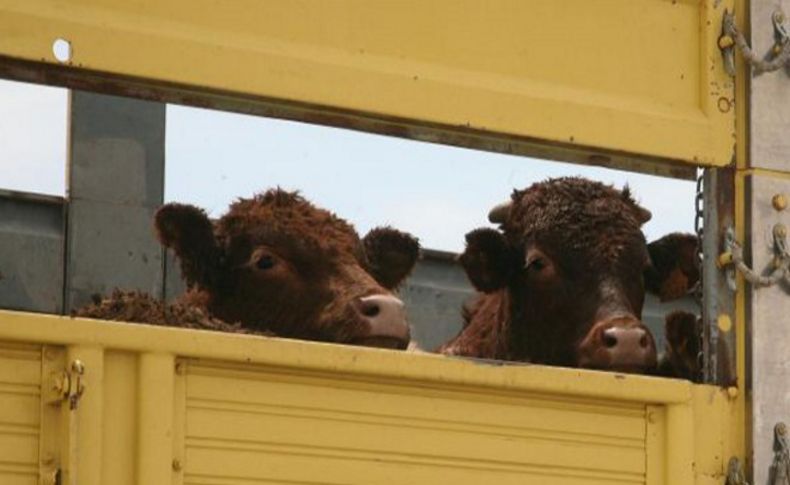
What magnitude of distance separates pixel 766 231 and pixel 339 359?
1.56m

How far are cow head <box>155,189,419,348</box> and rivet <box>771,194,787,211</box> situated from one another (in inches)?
99.0

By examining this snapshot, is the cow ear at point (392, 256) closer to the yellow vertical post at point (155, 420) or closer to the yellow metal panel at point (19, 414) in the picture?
the yellow vertical post at point (155, 420)

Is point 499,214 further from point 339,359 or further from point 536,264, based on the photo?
point 339,359

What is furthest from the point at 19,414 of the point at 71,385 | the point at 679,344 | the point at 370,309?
the point at 679,344

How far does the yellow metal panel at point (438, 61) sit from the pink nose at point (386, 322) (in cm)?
195

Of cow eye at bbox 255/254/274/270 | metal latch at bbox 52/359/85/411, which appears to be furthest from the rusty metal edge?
cow eye at bbox 255/254/274/270

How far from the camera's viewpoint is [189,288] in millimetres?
8930

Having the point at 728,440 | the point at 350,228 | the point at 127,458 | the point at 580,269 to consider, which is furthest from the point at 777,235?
the point at 350,228

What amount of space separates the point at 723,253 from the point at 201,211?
3.33 meters

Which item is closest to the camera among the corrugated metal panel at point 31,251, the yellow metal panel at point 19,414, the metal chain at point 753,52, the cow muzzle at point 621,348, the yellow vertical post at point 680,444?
the yellow metal panel at point 19,414

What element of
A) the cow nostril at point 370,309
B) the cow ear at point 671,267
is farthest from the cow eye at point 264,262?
the cow ear at point 671,267

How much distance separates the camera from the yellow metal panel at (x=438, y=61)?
5.09 metres

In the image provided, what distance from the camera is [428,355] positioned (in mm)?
5121

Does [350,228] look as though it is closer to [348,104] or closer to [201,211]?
[201,211]
